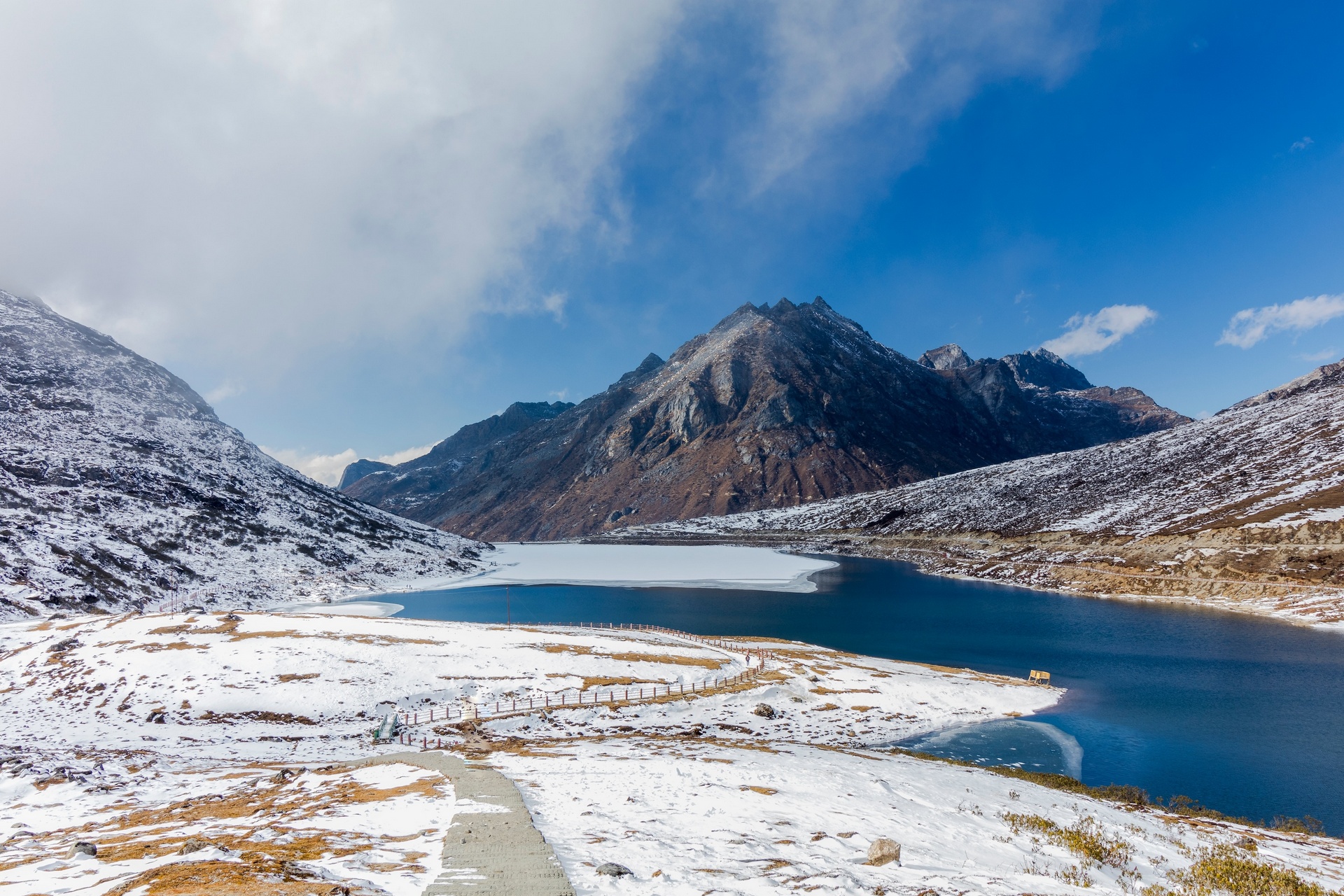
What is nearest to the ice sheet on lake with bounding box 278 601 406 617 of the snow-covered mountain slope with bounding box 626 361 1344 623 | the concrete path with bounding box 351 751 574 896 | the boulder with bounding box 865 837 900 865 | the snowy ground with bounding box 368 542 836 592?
the snowy ground with bounding box 368 542 836 592

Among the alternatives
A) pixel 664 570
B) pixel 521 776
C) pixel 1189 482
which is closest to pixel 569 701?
pixel 521 776

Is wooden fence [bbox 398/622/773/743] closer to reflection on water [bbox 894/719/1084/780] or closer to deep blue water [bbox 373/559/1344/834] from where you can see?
reflection on water [bbox 894/719/1084/780]

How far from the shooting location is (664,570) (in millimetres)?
152125

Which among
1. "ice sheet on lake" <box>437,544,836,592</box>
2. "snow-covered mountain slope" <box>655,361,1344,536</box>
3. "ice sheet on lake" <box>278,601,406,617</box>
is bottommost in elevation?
"ice sheet on lake" <box>278,601,406,617</box>

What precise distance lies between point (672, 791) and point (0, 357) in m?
192

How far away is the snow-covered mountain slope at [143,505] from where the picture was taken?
292ft

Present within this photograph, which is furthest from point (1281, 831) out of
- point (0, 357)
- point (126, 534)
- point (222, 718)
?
point (0, 357)

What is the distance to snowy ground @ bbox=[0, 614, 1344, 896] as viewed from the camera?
1424cm

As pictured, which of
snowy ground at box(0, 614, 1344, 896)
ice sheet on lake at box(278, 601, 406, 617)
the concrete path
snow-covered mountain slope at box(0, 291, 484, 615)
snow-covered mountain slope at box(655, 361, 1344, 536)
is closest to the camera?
the concrete path

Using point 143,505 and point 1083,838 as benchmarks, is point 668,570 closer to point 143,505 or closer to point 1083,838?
point 143,505

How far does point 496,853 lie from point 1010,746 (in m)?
Answer: 35.1

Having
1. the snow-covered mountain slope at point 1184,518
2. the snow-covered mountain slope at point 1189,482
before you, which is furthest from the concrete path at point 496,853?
the snow-covered mountain slope at point 1189,482

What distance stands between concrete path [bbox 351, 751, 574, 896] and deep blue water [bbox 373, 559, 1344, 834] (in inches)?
1128

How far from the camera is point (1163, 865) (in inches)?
685
